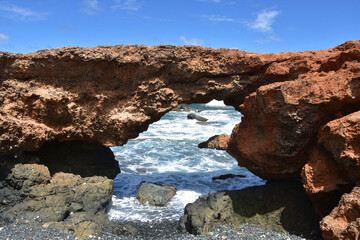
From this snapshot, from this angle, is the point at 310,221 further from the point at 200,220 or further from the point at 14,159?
the point at 14,159

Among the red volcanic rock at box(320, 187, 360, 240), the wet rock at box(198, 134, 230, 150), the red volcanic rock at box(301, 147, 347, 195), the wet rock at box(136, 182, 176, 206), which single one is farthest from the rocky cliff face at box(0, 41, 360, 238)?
the wet rock at box(198, 134, 230, 150)

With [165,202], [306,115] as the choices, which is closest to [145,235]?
[165,202]

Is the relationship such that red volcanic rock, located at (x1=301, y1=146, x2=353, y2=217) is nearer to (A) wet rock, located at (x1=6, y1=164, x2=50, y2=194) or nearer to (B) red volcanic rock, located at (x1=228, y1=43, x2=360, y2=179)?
(B) red volcanic rock, located at (x1=228, y1=43, x2=360, y2=179)

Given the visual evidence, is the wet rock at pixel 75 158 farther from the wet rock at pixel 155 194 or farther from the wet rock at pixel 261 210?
the wet rock at pixel 261 210

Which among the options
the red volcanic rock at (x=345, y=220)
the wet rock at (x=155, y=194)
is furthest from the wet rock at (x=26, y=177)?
the red volcanic rock at (x=345, y=220)

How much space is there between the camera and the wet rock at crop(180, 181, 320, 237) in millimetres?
8570

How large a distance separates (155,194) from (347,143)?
24.9 ft

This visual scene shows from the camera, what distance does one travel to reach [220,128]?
3200cm

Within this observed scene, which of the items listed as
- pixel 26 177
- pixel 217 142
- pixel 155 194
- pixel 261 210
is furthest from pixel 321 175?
pixel 26 177

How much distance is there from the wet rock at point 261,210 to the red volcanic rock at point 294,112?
647mm

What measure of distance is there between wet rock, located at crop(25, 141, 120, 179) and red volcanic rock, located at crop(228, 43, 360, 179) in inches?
259

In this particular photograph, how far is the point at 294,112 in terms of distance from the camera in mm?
7945

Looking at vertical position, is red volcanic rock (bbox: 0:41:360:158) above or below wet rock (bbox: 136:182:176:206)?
above

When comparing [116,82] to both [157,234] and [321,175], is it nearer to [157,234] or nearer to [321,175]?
[157,234]
